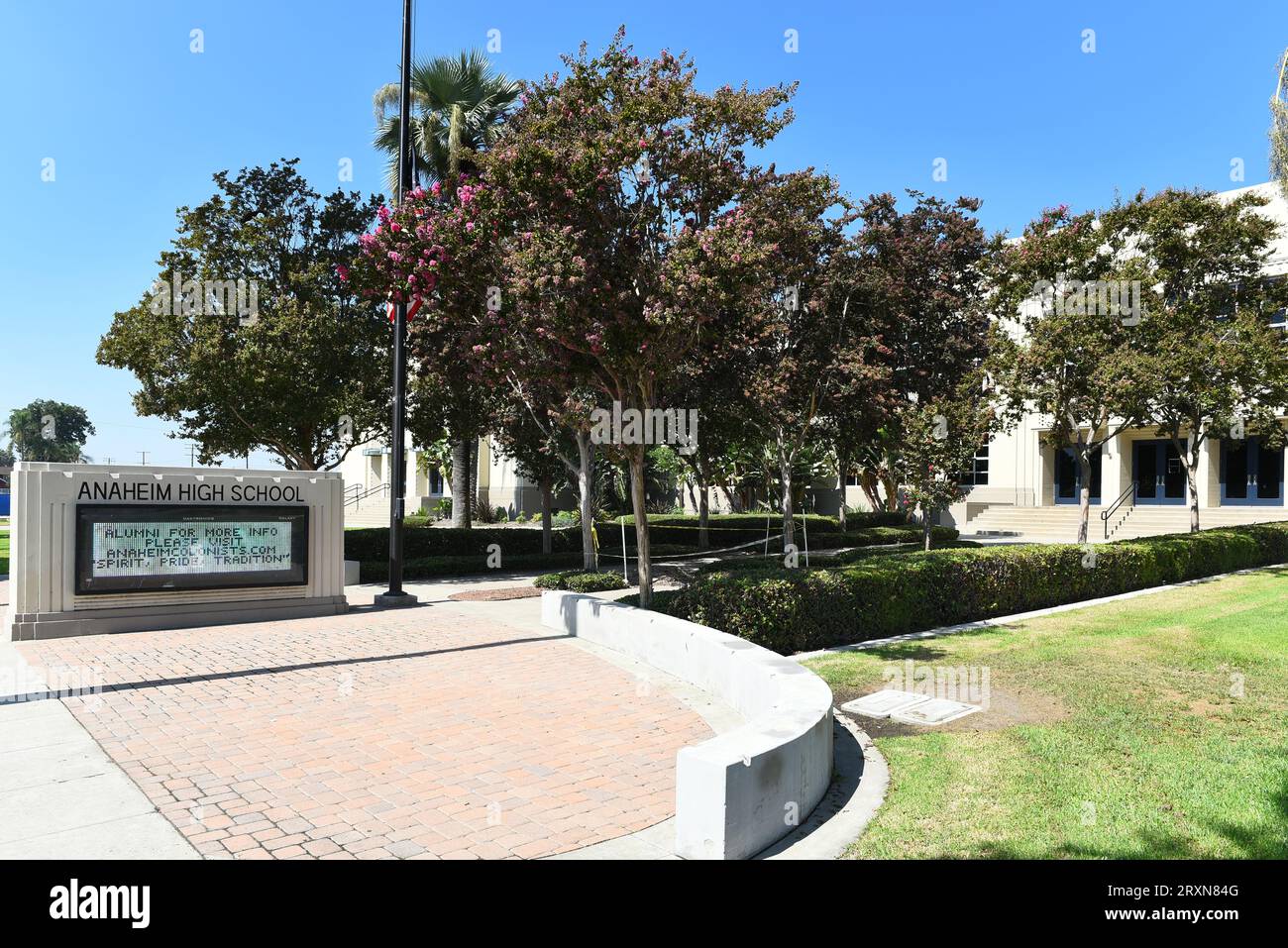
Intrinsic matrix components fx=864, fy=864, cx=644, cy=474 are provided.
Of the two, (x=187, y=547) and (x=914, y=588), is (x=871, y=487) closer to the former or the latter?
(x=914, y=588)

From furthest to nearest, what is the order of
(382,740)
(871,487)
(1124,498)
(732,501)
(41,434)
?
(41,434) → (732,501) → (871,487) → (1124,498) → (382,740)

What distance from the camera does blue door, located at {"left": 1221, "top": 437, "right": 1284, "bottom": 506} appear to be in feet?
106

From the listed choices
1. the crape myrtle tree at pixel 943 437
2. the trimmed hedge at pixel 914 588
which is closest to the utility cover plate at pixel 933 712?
the trimmed hedge at pixel 914 588

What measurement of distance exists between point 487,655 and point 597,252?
4.67 meters

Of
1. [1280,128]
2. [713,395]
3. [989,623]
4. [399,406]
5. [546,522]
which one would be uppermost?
[1280,128]

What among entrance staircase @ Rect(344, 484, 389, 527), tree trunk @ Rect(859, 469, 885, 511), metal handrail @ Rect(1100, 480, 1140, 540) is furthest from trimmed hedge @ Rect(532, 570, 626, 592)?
entrance staircase @ Rect(344, 484, 389, 527)

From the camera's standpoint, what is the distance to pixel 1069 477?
3778 cm

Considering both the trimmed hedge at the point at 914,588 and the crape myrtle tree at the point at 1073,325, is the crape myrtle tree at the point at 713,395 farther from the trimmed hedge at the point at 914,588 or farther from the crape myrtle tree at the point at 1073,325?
the crape myrtle tree at the point at 1073,325

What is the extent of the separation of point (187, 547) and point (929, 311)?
15327 mm

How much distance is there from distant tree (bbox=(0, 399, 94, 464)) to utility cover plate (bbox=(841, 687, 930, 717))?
134 m

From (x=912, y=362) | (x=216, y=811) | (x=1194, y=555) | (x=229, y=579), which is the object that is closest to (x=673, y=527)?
(x=912, y=362)

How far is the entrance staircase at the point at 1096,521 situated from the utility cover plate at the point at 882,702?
23352 millimetres

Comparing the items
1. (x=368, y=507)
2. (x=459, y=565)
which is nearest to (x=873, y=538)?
(x=459, y=565)
